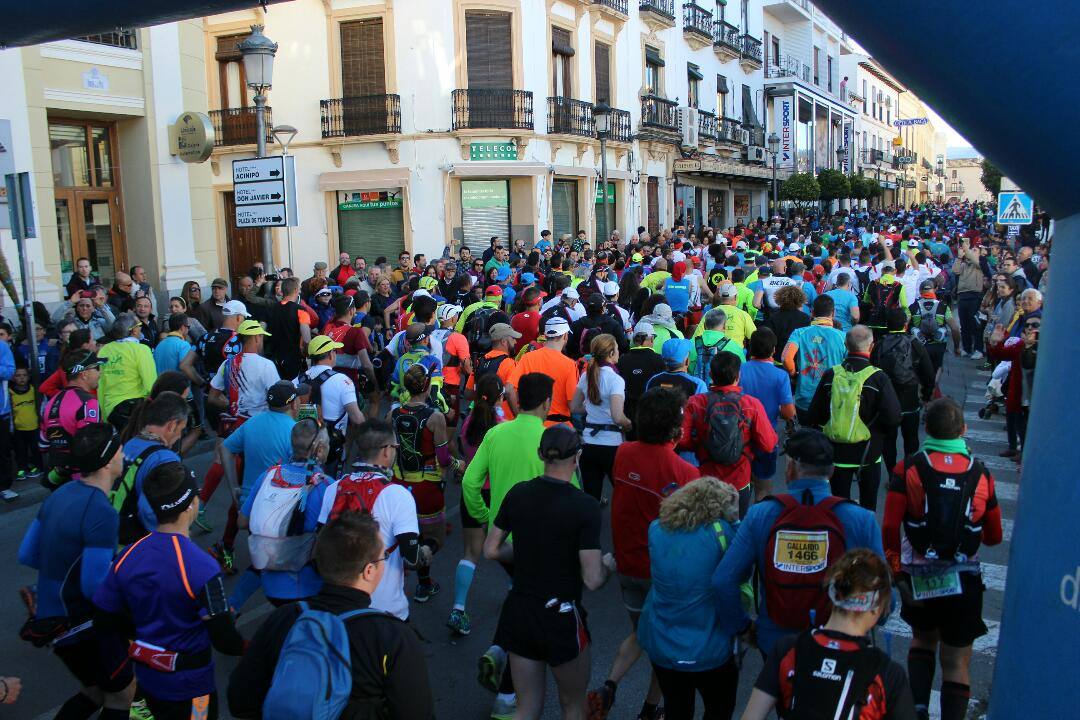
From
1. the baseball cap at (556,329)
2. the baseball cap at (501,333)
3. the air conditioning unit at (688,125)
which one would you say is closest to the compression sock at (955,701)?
the baseball cap at (556,329)

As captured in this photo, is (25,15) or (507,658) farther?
(507,658)

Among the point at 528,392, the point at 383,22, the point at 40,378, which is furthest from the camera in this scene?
the point at 383,22

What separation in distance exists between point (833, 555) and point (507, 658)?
169 cm

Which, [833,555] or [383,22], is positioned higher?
[383,22]

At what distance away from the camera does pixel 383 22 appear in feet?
74.7

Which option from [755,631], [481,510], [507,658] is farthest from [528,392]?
[755,631]

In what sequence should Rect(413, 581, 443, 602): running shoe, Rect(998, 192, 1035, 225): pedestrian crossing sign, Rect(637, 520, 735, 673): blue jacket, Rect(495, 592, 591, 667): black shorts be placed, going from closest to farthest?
1. Rect(637, 520, 735, 673): blue jacket
2. Rect(495, 592, 591, 667): black shorts
3. Rect(413, 581, 443, 602): running shoe
4. Rect(998, 192, 1035, 225): pedestrian crossing sign

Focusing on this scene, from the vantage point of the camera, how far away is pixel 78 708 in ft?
13.2

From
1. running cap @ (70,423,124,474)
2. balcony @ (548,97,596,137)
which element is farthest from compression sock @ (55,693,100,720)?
balcony @ (548,97,596,137)

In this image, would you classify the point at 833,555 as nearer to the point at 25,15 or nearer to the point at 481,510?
the point at 481,510

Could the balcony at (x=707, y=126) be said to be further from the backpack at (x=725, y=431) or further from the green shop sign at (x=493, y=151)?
the backpack at (x=725, y=431)

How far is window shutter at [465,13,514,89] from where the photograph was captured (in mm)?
22922

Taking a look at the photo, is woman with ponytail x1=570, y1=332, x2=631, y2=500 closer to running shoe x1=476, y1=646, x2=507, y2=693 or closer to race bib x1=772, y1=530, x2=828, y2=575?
running shoe x1=476, y1=646, x2=507, y2=693

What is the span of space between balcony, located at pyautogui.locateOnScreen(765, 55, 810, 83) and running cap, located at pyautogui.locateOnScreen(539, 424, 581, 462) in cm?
4165
